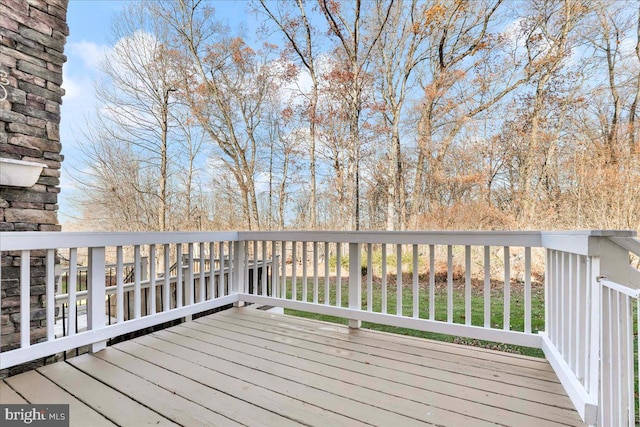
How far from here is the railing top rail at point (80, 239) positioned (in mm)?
1832

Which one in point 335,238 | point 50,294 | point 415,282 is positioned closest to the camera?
point 50,294

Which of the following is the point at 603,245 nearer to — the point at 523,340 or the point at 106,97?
the point at 523,340

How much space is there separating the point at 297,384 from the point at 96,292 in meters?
1.56

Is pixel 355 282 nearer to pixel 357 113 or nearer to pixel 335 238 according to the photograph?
pixel 335 238

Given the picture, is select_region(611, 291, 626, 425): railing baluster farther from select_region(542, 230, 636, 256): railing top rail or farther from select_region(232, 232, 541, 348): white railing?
select_region(232, 232, 541, 348): white railing

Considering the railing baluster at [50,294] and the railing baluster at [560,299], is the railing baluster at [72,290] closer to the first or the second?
the railing baluster at [50,294]

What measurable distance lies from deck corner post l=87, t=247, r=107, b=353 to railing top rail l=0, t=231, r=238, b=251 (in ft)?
0.27

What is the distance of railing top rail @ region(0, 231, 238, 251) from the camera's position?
72.1 inches

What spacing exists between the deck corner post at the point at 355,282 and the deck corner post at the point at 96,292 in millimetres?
1902

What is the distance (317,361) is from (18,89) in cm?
281


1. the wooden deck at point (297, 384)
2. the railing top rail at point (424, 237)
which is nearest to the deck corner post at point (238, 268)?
the railing top rail at point (424, 237)

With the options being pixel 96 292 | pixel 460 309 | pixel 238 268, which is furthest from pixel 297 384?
pixel 460 309

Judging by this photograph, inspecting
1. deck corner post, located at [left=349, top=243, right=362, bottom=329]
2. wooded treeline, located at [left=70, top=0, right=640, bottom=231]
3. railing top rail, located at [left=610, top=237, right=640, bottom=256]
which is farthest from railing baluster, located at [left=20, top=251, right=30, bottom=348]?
wooded treeline, located at [left=70, top=0, right=640, bottom=231]

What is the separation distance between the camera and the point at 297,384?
185 cm
